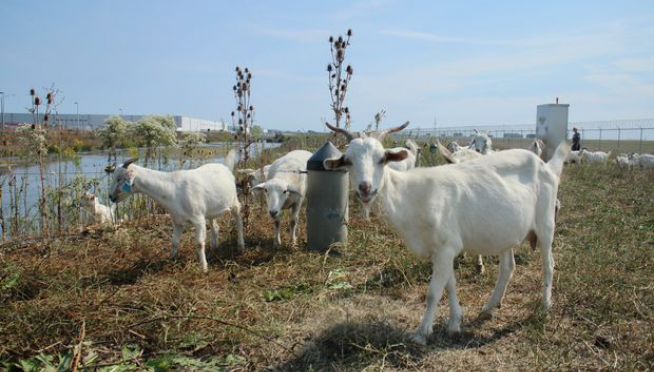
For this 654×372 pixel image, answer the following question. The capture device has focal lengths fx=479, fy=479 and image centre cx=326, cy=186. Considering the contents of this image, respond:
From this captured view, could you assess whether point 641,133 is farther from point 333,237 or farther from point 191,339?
point 191,339

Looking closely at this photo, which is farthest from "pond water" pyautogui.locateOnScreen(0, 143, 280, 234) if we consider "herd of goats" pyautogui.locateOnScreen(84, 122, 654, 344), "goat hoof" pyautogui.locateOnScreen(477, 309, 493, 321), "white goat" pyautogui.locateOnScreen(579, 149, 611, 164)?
"white goat" pyautogui.locateOnScreen(579, 149, 611, 164)

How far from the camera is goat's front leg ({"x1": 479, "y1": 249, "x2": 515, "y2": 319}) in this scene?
4770 mm

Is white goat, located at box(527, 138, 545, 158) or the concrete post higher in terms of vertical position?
white goat, located at box(527, 138, 545, 158)

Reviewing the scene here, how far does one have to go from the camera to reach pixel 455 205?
4.32m

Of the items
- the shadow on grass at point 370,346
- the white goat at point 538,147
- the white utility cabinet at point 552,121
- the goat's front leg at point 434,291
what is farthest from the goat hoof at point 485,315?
the white utility cabinet at point 552,121

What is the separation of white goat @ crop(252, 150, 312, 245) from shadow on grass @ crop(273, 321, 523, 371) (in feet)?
10.5

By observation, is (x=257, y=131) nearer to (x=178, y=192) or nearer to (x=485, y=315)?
(x=178, y=192)

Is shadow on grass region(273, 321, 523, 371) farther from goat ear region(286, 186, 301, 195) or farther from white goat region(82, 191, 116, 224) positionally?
white goat region(82, 191, 116, 224)

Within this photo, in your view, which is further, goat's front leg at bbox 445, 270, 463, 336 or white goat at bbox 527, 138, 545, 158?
white goat at bbox 527, 138, 545, 158

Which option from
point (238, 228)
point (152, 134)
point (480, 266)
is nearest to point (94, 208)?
point (152, 134)

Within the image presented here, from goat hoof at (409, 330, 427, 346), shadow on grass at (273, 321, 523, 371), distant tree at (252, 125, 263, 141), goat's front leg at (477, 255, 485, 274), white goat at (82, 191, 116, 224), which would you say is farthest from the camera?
distant tree at (252, 125, 263, 141)

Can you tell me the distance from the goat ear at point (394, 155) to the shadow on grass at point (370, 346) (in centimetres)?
148

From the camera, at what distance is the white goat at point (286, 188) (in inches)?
288

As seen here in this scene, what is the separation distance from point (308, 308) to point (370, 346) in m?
1.23
